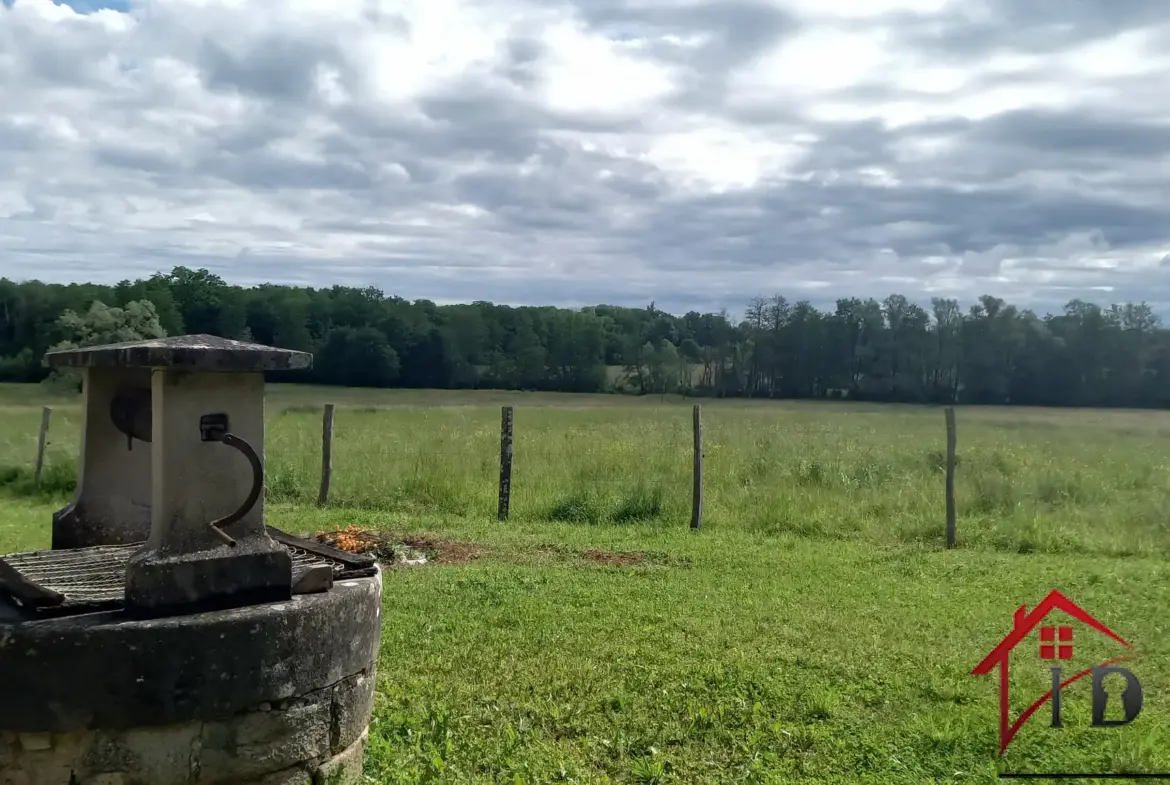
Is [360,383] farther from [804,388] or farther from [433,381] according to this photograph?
[804,388]

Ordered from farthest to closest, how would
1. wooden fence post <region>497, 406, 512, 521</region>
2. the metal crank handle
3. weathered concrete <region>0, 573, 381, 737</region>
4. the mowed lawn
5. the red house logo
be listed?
wooden fence post <region>497, 406, 512, 521</region> < the red house logo < the mowed lawn < the metal crank handle < weathered concrete <region>0, 573, 381, 737</region>

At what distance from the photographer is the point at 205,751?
139 inches

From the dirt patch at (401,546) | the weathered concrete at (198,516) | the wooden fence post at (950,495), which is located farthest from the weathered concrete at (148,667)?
the wooden fence post at (950,495)

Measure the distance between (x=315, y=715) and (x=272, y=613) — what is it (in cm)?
51

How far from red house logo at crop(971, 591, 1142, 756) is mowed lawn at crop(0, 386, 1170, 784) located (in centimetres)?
8

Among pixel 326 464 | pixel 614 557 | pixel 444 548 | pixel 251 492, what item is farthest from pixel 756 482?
pixel 251 492

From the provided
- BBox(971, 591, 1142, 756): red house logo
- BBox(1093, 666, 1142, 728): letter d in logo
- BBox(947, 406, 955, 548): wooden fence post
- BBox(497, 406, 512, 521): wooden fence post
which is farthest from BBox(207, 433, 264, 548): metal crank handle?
BBox(947, 406, 955, 548): wooden fence post

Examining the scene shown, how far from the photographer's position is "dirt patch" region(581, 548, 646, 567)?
30.5ft

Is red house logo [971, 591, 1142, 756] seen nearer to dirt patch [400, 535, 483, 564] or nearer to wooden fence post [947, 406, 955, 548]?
wooden fence post [947, 406, 955, 548]

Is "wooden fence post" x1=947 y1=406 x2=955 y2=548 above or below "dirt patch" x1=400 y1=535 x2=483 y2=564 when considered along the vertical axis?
above

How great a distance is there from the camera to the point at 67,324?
27203 mm

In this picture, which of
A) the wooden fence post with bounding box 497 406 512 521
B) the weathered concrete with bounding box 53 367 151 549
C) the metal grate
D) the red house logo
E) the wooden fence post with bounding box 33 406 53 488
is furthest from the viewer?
the wooden fence post with bounding box 33 406 53 488

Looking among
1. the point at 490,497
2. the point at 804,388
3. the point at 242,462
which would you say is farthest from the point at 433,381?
the point at 242,462

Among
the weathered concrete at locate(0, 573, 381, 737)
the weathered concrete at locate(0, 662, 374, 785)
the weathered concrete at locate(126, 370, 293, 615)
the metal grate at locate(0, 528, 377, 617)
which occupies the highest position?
the weathered concrete at locate(126, 370, 293, 615)
